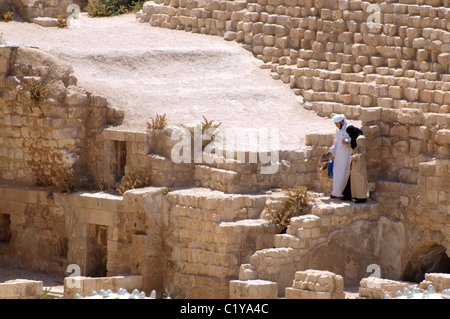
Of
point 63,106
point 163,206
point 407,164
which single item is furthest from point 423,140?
point 63,106

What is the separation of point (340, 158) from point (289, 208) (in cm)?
121

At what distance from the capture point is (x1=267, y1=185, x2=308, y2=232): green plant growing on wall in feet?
74.9

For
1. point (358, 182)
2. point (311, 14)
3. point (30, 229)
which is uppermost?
point (311, 14)

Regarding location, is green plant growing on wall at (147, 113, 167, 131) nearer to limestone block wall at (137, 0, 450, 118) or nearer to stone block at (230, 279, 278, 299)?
limestone block wall at (137, 0, 450, 118)

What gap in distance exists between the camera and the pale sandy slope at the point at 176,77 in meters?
24.8

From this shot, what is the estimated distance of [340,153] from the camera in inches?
913

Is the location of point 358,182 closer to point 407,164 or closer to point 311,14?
point 407,164

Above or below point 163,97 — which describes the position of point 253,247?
below

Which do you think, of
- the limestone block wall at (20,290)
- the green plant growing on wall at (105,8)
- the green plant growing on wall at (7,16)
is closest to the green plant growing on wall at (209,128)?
the limestone block wall at (20,290)

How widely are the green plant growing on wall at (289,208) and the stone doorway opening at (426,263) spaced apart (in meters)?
2.10

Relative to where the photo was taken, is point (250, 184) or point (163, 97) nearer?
point (250, 184)

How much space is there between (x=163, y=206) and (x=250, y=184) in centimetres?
154

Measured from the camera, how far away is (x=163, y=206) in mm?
23375

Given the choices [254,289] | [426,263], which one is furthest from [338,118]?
[254,289]
